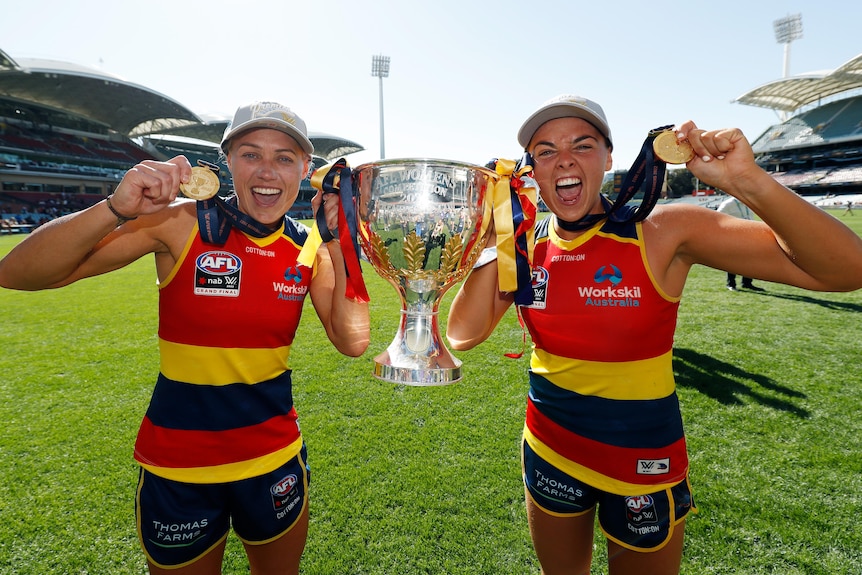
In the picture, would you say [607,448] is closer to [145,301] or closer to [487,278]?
[487,278]

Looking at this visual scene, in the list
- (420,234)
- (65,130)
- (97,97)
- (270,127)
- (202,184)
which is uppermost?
(97,97)

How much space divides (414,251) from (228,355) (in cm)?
77

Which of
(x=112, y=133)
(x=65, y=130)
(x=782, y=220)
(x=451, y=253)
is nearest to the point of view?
(x=782, y=220)

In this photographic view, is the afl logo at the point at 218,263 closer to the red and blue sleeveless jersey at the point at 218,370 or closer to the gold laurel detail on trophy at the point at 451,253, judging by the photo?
the red and blue sleeveless jersey at the point at 218,370

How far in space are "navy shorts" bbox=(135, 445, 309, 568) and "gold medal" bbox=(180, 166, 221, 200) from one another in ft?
3.14

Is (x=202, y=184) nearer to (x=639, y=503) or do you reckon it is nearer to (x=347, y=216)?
(x=347, y=216)

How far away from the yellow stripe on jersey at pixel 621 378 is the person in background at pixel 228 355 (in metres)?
0.80

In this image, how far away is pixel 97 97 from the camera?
1593 inches

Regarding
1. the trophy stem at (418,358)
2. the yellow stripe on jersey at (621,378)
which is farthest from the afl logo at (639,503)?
the trophy stem at (418,358)

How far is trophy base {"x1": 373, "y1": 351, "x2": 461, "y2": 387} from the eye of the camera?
136cm

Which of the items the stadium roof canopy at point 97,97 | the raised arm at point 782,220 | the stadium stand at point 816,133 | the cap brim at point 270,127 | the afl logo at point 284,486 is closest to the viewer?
the raised arm at point 782,220

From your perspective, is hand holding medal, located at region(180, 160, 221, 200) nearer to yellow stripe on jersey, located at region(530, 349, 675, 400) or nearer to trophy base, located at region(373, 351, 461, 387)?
trophy base, located at region(373, 351, 461, 387)

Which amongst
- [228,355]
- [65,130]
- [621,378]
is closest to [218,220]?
[228,355]

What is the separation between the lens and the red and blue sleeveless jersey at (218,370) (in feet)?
5.06
